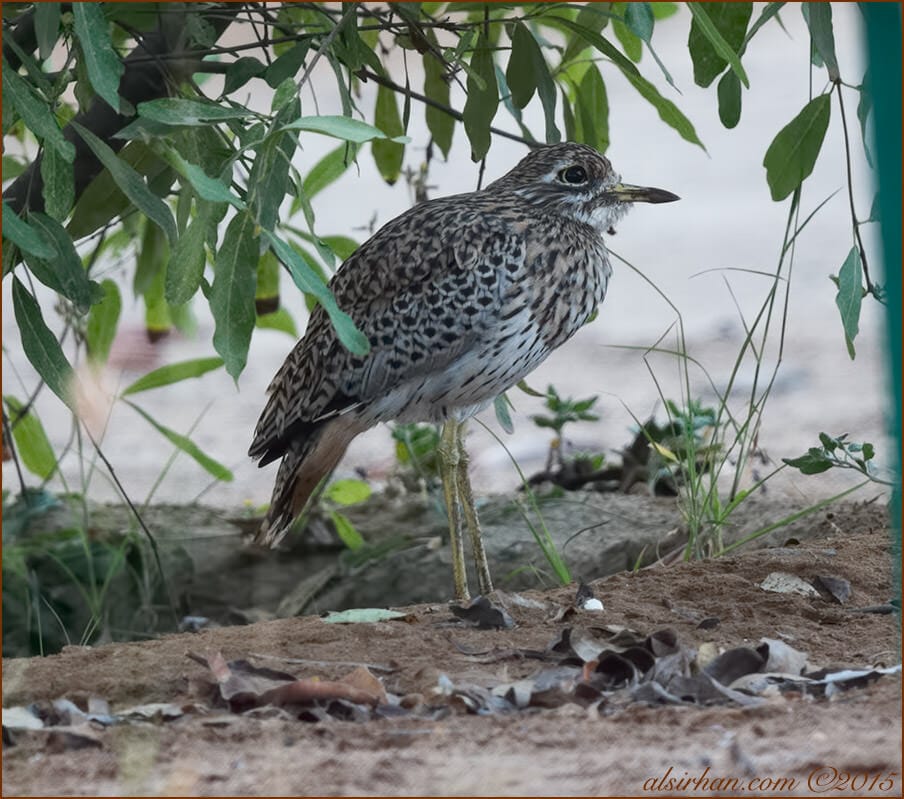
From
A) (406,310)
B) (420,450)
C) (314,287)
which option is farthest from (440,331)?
(420,450)

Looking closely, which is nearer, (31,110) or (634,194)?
(31,110)

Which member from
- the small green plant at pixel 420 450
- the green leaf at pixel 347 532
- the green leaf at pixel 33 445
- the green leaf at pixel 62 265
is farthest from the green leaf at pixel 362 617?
the small green plant at pixel 420 450

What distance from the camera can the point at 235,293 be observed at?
325 centimetres

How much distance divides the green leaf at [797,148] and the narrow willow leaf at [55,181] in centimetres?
182

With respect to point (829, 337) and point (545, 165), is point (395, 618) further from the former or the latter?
point (829, 337)

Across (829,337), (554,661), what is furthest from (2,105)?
(829,337)

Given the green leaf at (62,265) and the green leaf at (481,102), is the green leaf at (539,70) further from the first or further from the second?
the green leaf at (62,265)

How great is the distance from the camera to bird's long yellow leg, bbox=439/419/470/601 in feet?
14.5

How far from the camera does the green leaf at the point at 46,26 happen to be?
3.20 meters

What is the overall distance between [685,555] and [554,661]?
4.28ft

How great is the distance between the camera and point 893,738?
2514 mm

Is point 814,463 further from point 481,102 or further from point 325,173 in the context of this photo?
point 325,173

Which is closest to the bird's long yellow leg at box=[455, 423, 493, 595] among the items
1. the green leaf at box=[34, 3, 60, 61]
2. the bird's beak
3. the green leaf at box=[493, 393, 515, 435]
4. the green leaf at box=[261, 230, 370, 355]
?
the green leaf at box=[493, 393, 515, 435]

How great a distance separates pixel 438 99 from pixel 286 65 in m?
0.89
